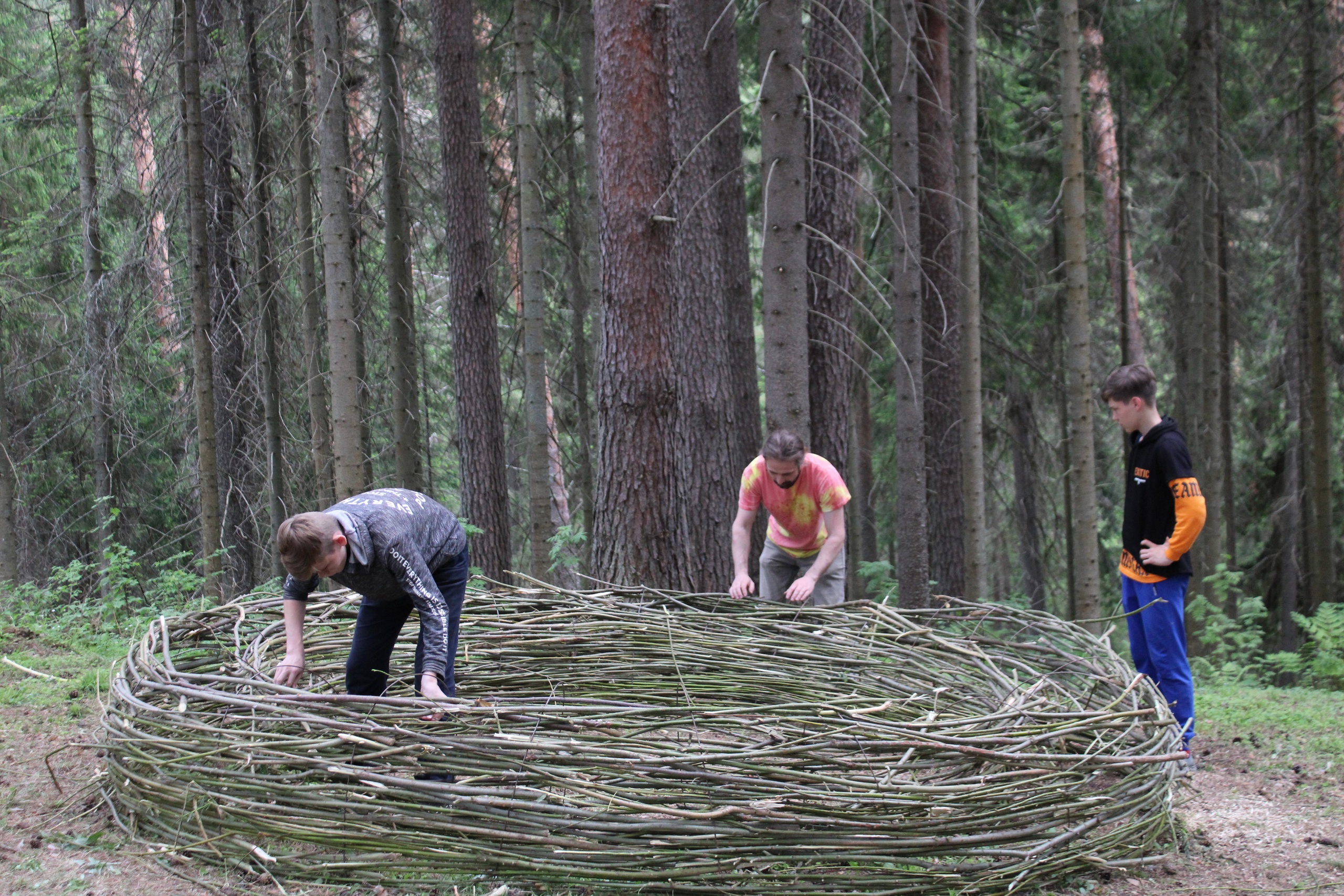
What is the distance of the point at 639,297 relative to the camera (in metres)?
5.35

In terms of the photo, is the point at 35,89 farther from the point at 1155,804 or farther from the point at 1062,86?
the point at 1155,804

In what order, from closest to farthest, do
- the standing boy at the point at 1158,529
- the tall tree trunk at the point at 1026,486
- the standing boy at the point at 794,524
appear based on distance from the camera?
the standing boy at the point at 1158,529 < the standing boy at the point at 794,524 < the tall tree trunk at the point at 1026,486

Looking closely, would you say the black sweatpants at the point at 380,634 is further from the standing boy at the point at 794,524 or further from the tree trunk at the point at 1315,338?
the tree trunk at the point at 1315,338

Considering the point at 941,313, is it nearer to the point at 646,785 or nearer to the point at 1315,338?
the point at 1315,338

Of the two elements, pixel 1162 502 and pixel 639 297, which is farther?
pixel 639 297

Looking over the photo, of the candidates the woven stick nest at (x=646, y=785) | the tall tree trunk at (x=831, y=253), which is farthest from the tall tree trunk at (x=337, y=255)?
the tall tree trunk at (x=831, y=253)

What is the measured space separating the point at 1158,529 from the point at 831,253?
3.58 meters

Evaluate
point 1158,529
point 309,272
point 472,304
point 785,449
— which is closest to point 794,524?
point 785,449

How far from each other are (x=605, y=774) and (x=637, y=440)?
2659mm

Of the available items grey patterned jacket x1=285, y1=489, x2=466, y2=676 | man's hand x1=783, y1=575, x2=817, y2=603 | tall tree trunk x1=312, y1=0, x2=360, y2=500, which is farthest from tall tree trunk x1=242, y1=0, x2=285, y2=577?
man's hand x1=783, y1=575, x2=817, y2=603

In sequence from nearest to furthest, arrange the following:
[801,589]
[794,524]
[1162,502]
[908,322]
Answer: [1162,502]
[801,589]
[794,524]
[908,322]

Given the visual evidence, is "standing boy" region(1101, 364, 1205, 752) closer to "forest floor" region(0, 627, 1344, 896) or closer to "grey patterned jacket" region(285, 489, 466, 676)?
"forest floor" region(0, 627, 1344, 896)

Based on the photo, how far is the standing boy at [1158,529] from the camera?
13.3ft

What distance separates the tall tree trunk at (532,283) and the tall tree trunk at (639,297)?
5.28ft
